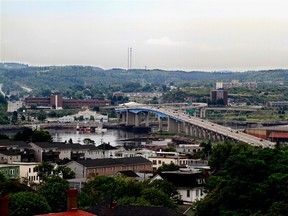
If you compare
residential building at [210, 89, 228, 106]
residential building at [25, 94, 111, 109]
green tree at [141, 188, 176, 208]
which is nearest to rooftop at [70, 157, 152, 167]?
green tree at [141, 188, 176, 208]

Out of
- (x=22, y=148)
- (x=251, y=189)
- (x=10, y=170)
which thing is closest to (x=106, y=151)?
(x=22, y=148)

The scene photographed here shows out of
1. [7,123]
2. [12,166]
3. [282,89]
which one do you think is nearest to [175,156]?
[12,166]

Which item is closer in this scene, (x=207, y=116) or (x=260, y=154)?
(x=260, y=154)

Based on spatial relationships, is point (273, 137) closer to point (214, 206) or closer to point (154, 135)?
point (154, 135)

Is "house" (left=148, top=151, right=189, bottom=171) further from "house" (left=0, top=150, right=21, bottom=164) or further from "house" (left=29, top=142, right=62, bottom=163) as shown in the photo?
"house" (left=0, top=150, right=21, bottom=164)

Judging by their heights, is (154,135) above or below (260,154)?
below

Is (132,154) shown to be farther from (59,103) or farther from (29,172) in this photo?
(59,103)

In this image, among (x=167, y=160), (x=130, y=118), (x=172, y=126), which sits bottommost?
(x=130, y=118)
